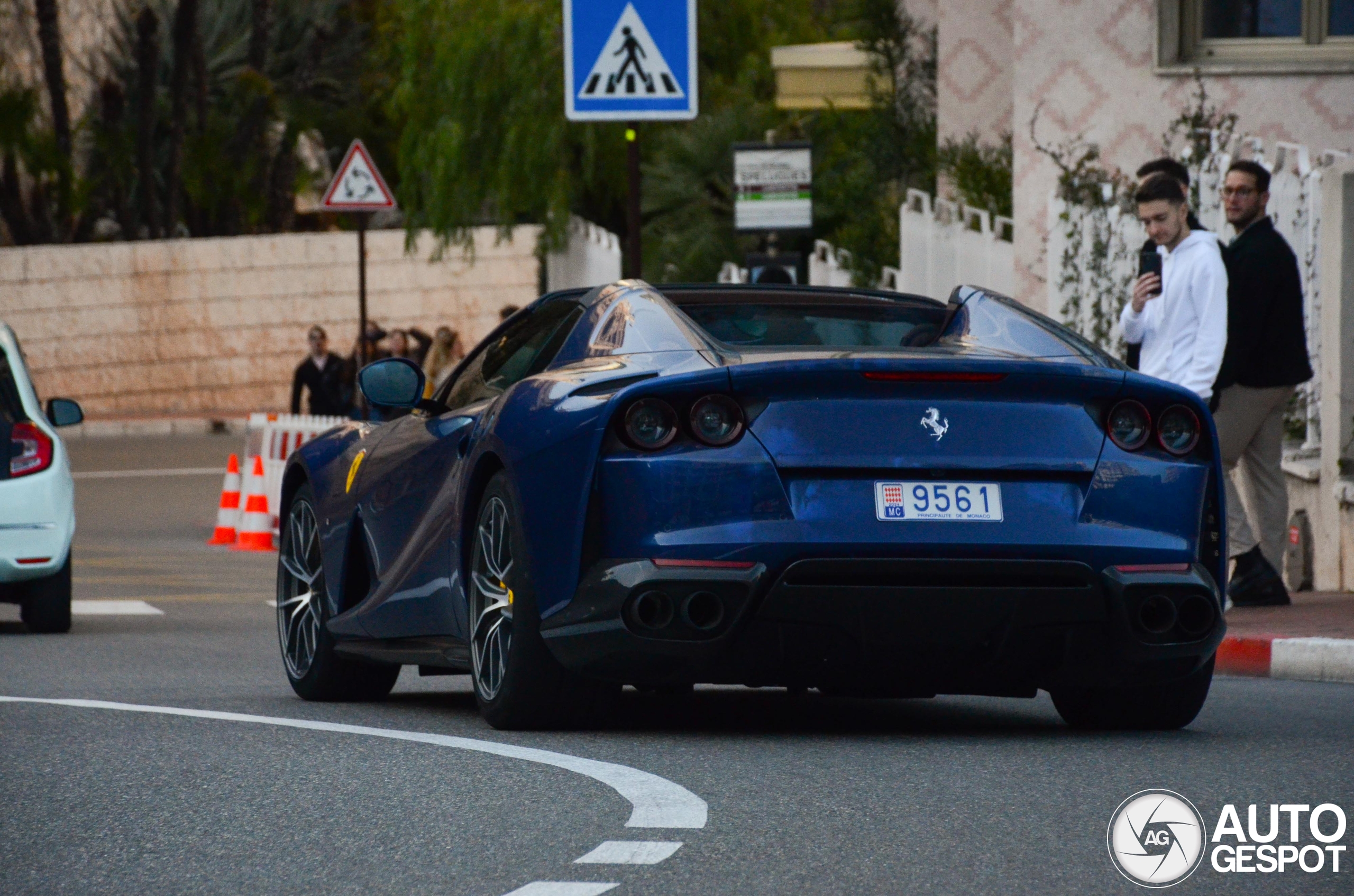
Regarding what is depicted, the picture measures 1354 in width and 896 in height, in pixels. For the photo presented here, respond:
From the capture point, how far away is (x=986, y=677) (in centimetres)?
659

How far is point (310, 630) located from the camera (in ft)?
28.1

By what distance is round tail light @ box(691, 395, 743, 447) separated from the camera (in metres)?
6.41

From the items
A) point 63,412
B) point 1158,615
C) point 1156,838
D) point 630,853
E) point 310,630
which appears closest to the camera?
point 630,853

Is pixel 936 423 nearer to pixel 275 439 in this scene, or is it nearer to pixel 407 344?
pixel 275 439

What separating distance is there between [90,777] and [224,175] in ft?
139

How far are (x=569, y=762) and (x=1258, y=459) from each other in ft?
18.5

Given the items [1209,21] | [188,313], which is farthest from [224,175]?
[1209,21]

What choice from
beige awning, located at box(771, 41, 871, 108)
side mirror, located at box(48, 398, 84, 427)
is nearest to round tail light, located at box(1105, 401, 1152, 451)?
side mirror, located at box(48, 398, 84, 427)

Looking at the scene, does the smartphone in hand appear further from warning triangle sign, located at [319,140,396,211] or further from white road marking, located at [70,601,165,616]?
warning triangle sign, located at [319,140,396,211]

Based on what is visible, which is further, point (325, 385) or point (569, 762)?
point (325, 385)

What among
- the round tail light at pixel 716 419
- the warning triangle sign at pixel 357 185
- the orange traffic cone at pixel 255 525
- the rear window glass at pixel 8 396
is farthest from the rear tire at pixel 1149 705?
the warning triangle sign at pixel 357 185

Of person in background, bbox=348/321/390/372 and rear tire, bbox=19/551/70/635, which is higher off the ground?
person in background, bbox=348/321/390/372

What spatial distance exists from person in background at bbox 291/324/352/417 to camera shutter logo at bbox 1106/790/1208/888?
21981 millimetres

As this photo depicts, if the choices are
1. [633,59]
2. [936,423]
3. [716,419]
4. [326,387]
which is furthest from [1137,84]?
[716,419]
